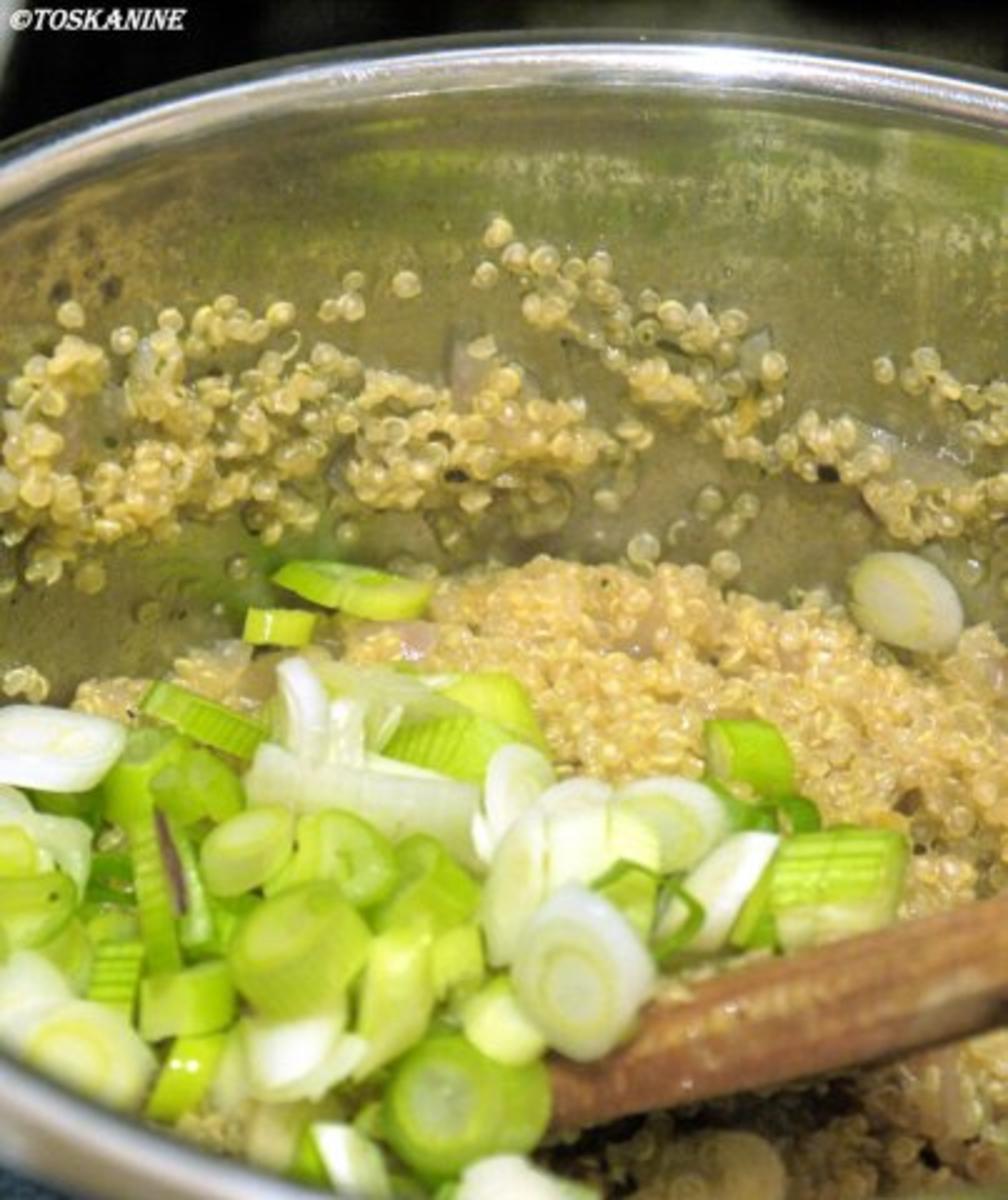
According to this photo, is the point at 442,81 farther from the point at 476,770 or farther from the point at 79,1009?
the point at 79,1009

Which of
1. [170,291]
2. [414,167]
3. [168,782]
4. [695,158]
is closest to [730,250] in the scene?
[695,158]

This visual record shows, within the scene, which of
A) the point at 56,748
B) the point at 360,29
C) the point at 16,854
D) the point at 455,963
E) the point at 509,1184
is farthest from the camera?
the point at 360,29

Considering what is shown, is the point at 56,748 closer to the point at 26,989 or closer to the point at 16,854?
the point at 16,854

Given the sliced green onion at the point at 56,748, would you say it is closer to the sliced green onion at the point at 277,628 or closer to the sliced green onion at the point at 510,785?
the sliced green onion at the point at 277,628

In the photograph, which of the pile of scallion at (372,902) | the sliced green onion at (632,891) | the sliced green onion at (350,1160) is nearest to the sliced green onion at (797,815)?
the pile of scallion at (372,902)

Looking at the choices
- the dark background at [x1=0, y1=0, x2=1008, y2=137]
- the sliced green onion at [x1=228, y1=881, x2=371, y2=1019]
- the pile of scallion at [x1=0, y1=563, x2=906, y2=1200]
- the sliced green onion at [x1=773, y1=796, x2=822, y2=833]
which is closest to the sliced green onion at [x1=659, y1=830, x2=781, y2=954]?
the pile of scallion at [x1=0, y1=563, x2=906, y2=1200]

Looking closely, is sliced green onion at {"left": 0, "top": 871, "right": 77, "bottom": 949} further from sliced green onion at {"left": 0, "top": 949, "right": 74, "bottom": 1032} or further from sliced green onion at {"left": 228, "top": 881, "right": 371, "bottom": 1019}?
sliced green onion at {"left": 228, "top": 881, "right": 371, "bottom": 1019}

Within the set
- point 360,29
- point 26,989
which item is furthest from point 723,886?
point 360,29
